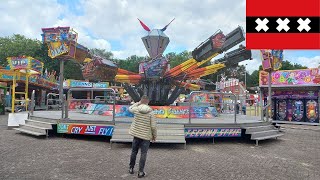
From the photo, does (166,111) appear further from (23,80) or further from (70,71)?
(70,71)

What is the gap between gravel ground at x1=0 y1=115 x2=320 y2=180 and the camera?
19.5 ft

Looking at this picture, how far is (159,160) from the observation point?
724cm

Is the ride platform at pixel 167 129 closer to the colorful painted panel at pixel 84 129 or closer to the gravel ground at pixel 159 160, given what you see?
the colorful painted panel at pixel 84 129

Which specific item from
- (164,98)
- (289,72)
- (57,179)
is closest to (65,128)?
(57,179)

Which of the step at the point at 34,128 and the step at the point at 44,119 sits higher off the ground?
the step at the point at 44,119

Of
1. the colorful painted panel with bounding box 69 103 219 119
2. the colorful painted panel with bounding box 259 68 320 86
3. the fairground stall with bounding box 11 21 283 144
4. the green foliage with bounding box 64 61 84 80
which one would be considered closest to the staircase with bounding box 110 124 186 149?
the fairground stall with bounding box 11 21 283 144

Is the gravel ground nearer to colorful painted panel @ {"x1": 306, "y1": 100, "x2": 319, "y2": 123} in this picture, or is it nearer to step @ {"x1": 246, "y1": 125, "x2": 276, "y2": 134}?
step @ {"x1": 246, "y1": 125, "x2": 276, "y2": 134}

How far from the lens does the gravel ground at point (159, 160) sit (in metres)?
5.95

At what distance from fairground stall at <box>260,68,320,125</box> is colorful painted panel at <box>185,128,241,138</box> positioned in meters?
13.6

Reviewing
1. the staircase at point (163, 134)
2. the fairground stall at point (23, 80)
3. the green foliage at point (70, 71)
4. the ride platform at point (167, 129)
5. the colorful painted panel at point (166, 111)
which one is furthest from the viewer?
the green foliage at point (70, 71)

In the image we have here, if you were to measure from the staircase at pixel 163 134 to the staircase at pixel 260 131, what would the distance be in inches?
102

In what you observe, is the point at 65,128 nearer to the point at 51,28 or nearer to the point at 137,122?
the point at 137,122

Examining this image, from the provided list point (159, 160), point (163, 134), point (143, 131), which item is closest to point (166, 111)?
point (163, 134)

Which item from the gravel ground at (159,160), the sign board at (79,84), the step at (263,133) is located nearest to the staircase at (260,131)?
the step at (263,133)
